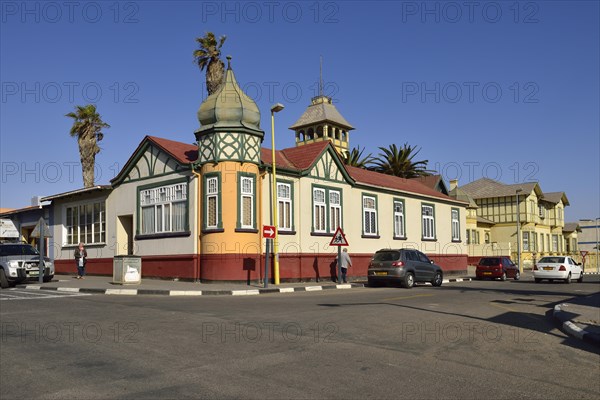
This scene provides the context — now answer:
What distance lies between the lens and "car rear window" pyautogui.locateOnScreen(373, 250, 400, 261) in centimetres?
2367

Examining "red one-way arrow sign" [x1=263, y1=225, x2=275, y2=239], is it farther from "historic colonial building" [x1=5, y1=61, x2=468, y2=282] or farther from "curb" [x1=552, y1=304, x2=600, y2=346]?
"curb" [x1=552, y1=304, x2=600, y2=346]

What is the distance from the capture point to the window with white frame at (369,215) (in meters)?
30.5

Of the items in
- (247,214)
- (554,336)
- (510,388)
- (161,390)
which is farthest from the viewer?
(247,214)

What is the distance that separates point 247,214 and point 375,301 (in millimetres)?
8406

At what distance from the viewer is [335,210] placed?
28.1 m

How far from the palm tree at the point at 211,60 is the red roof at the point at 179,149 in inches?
445

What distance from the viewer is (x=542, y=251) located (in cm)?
6644

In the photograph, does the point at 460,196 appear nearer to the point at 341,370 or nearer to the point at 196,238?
the point at 196,238

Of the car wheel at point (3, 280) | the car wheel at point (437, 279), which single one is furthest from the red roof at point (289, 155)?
the car wheel at point (3, 280)

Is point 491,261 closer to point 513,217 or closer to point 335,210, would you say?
point 335,210

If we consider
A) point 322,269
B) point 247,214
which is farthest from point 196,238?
point 322,269

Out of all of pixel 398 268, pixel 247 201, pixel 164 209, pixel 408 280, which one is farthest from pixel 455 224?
pixel 164 209

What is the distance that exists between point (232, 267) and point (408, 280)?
761cm

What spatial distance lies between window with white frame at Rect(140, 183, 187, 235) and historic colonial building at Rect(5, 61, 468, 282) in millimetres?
47
